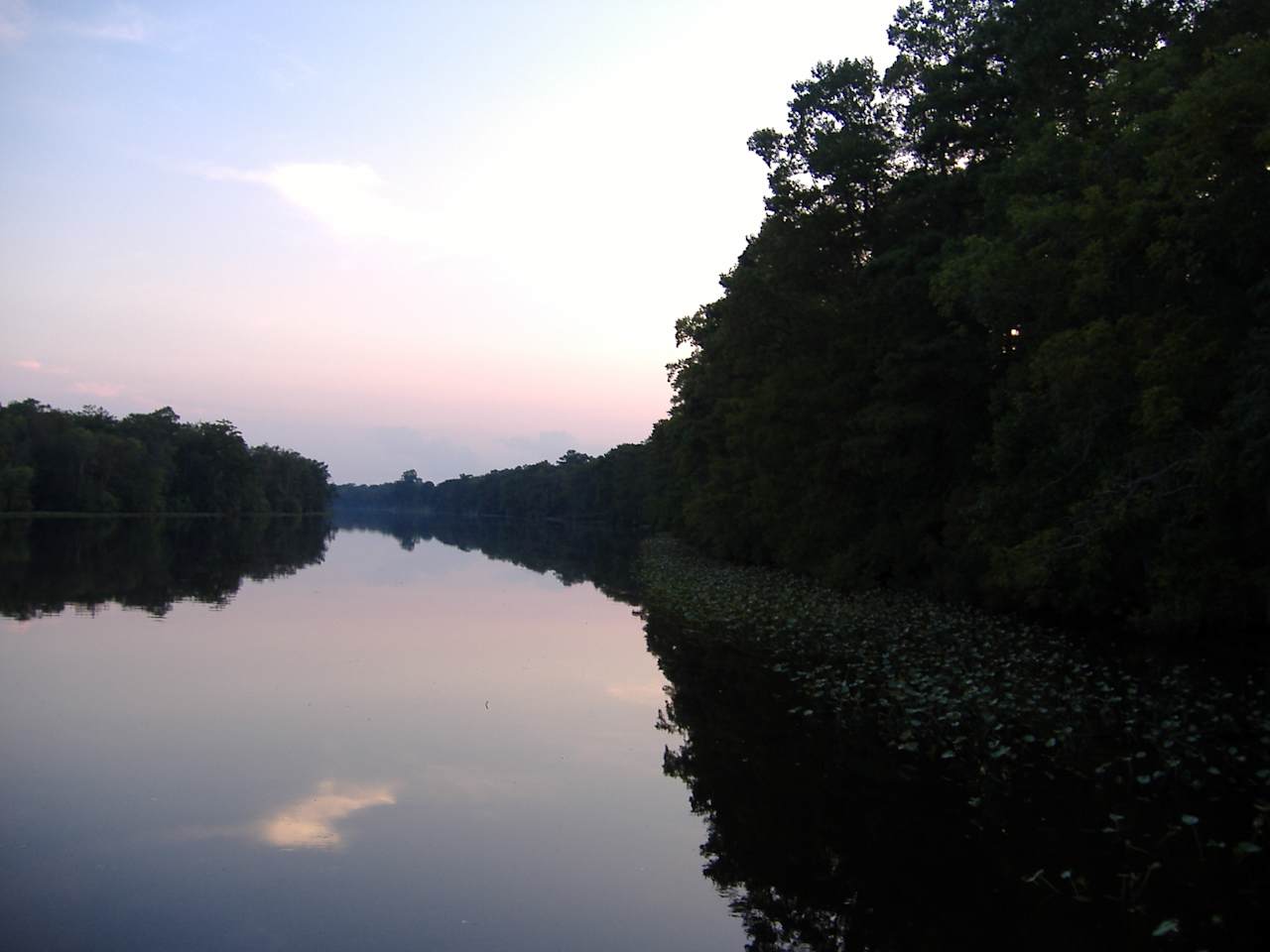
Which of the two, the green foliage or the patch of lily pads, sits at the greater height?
the green foliage

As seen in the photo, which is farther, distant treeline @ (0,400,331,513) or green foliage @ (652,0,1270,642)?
distant treeline @ (0,400,331,513)

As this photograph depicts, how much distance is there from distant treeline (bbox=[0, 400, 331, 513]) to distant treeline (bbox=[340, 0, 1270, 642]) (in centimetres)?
8975

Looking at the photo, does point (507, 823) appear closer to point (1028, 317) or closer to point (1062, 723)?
point (1062, 723)

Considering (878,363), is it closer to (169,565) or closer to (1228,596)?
(1228,596)

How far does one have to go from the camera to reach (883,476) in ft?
95.9

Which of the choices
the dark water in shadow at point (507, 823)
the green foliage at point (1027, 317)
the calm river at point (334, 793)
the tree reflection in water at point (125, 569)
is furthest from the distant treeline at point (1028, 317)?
the tree reflection in water at point (125, 569)

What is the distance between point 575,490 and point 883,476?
14943cm

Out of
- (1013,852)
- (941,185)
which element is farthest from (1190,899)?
(941,185)

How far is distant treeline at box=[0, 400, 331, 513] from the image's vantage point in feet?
340

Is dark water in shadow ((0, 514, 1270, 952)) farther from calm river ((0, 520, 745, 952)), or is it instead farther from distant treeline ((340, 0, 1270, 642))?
distant treeline ((340, 0, 1270, 642))

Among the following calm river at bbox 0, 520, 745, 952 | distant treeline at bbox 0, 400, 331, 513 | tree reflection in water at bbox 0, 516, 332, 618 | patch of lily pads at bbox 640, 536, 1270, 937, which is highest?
distant treeline at bbox 0, 400, 331, 513

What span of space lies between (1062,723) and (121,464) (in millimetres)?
124286

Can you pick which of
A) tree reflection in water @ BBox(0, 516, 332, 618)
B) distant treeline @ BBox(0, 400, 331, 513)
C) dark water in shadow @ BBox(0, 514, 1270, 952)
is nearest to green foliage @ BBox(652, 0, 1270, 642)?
dark water in shadow @ BBox(0, 514, 1270, 952)

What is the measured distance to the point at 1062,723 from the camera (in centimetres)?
1292
